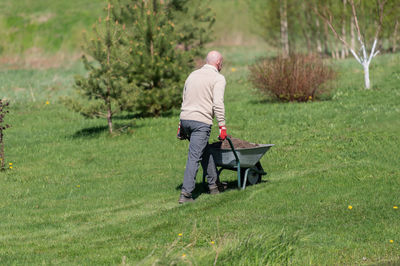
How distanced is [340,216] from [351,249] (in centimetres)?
127

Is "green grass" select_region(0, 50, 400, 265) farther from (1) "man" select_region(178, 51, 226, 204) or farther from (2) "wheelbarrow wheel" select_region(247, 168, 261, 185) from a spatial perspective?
(1) "man" select_region(178, 51, 226, 204)

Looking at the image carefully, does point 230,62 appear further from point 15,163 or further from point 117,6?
point 15,163

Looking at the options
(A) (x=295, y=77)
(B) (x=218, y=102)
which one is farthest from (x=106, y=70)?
(B) (x=218, y=102)

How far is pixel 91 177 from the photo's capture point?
39.5 ft

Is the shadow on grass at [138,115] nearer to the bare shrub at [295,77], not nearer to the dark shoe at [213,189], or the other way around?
the bare shrub at [295,77]

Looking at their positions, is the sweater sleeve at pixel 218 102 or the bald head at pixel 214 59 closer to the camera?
the sweater sleeve at pixel 218 102

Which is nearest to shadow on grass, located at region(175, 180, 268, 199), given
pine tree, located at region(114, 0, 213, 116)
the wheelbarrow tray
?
the wheelbarrow tray

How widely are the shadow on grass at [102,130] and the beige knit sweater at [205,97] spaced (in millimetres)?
7965

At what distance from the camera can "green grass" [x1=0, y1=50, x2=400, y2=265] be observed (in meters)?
6.64

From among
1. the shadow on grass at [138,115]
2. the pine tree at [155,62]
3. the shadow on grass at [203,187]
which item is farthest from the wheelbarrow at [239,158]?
the shadow on grass at [138,115]

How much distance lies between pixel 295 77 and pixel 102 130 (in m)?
6.97

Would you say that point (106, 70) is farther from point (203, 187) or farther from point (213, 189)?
point (213, 189)

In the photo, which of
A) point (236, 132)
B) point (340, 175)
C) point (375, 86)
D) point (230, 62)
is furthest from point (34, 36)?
point (340, 175)

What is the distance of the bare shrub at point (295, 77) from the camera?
68.2 feet
